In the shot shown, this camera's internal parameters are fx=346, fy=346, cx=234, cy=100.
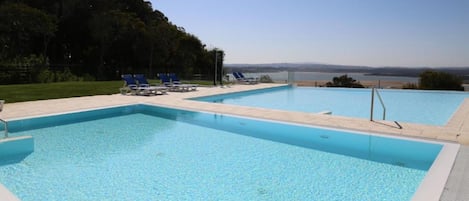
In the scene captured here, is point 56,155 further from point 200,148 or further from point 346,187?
point 346,187

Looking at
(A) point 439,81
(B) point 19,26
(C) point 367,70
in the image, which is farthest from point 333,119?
(C) point 367,70

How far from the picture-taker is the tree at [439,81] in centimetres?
1709

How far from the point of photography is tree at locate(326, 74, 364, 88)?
18.5m

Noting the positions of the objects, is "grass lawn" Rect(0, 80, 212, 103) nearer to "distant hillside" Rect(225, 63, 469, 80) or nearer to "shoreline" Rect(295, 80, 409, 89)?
"distant hillside" Rect(225, 63, 469, 80)

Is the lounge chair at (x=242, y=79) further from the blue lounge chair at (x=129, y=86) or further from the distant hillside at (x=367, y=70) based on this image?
the blue lounge chair at (x=129, y=86)

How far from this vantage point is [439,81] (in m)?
17.3

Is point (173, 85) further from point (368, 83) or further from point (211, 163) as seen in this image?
point (368, 83)

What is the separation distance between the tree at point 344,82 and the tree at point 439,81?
10.4 feet

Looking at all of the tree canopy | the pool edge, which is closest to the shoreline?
the tree canopy

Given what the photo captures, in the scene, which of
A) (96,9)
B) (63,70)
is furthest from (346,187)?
(96,9)

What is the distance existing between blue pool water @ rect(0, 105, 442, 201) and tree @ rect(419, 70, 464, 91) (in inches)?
554

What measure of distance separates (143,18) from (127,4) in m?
1.44

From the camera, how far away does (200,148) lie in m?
5.73

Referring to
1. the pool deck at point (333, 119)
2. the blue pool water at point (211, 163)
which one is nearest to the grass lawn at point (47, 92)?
the pool deck at point (333, 119)
